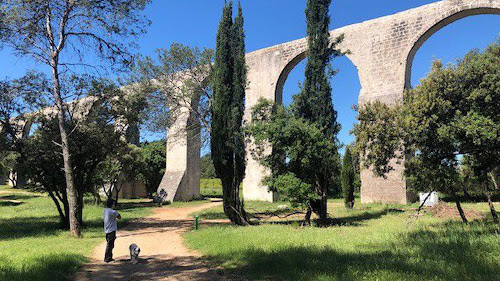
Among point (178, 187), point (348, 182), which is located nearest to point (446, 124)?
point (348, 182)

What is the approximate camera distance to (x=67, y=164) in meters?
9.27

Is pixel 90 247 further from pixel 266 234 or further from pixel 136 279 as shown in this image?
pixel 266 234

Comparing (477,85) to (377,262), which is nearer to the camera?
(377,262)

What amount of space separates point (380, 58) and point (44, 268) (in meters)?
15.4

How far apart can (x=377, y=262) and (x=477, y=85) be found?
171 inches

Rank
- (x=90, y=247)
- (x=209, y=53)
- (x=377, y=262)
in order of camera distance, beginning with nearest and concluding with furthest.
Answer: (x=377, y=262) < (x=90, y=247) < (x=209, y=53)

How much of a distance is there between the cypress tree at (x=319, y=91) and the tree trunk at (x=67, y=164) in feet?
22.4

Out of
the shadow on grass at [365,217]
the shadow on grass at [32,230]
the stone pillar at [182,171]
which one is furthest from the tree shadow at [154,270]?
the stone pillar at [182,171]

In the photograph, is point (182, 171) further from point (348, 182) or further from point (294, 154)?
point (294, 154)

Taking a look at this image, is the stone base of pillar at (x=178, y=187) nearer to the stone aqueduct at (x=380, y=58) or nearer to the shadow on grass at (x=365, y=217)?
the stone aqueduct at (x=380, y=58)

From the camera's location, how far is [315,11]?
434 inches

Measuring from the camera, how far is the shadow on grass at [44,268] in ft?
14.4

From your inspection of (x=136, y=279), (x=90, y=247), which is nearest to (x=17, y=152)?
(x=90, y=247)

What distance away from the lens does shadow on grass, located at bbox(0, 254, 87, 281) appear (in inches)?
173
